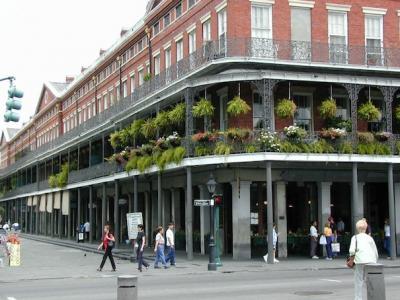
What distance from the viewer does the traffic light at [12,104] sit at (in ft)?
49.9

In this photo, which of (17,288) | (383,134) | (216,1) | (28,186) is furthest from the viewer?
(28,186)

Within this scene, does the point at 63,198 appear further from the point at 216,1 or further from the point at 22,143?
the point at 22,143

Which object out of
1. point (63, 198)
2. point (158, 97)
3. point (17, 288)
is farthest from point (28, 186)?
point (17, 288)

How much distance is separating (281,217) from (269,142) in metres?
4.49

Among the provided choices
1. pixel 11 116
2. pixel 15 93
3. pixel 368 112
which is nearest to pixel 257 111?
pixel 368 112

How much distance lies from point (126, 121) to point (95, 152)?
15186 mm

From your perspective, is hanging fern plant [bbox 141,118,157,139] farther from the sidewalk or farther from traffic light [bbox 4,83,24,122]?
traffic light [bbox 4,83,24,122]

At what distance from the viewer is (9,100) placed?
15531mm

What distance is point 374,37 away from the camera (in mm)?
31125

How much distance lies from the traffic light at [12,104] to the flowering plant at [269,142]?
1248 centimetres

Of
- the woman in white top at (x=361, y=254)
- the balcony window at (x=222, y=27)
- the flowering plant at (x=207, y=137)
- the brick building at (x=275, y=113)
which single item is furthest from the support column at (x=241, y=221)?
the woman in white top at (x=361, y=254)

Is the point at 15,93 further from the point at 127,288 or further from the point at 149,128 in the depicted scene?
the point at 149,128

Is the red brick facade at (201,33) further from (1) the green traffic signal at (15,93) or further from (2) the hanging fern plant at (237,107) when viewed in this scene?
(1) the green traffic signal at (15,93)

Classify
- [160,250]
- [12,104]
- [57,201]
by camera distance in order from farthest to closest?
[57,201], [160,250], [12,104]
